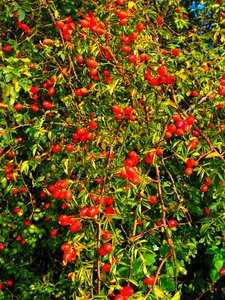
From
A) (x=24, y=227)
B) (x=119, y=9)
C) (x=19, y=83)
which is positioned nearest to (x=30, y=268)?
(x=24, y=227)

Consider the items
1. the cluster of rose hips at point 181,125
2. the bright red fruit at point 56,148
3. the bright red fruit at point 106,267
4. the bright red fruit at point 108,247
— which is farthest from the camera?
the bright red fruit at point 56,148

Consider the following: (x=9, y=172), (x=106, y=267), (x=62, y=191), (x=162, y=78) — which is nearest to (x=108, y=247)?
(x=106, y=267)

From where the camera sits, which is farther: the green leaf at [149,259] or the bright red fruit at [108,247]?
the green leaf at [149,259]

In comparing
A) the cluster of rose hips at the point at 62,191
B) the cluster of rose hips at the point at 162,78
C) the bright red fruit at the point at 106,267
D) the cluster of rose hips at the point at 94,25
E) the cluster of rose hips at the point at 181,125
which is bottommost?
the bright red fruit at the point at 106,267

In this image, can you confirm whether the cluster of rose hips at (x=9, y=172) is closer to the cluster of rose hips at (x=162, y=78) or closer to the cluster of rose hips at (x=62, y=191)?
the cluster of rose hips at (x=62, y=191)

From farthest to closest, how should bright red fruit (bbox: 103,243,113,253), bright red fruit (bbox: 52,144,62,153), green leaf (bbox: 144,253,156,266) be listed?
green leaf (bbox: 144,253,156,266), bright red fruit (bbox: 52,144,62,153), bright red fruit (bbox: 103,243,113,253)

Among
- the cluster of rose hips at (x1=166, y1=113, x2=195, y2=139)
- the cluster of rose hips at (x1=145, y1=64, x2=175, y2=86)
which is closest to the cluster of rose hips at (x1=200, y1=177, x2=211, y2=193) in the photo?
the cluster of rose hips at (x1=166, y1=113, x2=195, y2=139)

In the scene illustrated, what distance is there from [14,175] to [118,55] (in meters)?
1.09

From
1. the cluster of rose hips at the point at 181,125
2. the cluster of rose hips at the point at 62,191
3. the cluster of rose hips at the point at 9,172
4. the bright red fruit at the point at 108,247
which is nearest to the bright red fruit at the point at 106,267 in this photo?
the bright red fruit at the point at 108,247

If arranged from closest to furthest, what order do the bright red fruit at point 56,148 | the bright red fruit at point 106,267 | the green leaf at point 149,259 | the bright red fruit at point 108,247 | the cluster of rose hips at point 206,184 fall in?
the bright red fruit at point 108,247 → the bright red fruit at point 106,267 → the cluster of rose hips at point 206,184 → the bright red fruit at point 56,148 → the green leaf at point 149,259

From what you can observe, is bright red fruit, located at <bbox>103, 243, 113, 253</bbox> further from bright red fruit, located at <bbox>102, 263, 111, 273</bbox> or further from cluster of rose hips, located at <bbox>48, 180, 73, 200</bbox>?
cluster of rose hips, located at <bbox>48, 180, 73, 200</bbox>

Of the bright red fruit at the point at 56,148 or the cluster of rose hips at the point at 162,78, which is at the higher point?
the cluster of rose hips at the point at 162,78

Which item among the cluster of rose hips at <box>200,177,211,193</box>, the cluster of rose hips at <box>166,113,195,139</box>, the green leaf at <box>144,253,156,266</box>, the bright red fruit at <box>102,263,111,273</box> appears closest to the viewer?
the bright red fruit at <box>102,263,111,273</box>

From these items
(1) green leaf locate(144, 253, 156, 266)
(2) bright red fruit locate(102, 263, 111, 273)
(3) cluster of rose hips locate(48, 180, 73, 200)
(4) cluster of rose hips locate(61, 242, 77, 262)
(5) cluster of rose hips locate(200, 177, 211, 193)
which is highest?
(3) cluster of rose hips locate(48, 180, 73, 200)
